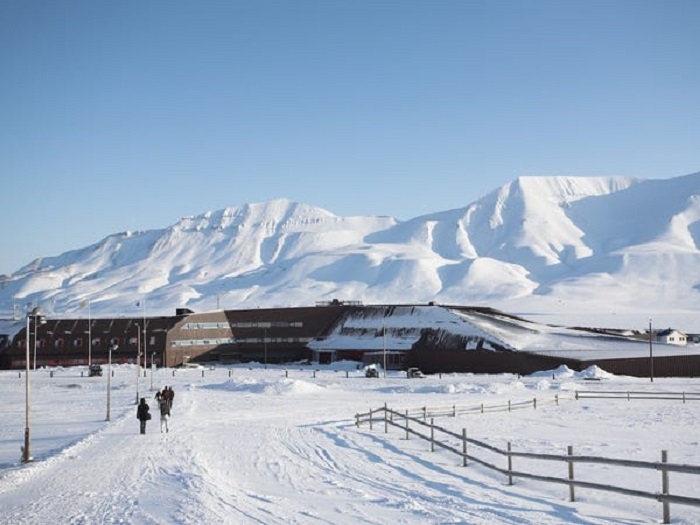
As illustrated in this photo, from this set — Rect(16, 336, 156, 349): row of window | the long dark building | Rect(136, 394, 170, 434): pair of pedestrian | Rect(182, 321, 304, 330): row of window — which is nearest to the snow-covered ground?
Rect(136, 394, 170, 434): pair of pedestrian

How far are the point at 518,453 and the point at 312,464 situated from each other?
244 inches

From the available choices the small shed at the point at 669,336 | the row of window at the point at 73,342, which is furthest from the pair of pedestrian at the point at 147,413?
the small shed at the point at 669,336

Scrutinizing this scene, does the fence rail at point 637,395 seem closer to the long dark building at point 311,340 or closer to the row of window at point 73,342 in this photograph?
the long dark building at point 311,340

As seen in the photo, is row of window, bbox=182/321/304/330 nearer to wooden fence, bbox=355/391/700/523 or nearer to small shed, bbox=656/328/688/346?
small shed, bbox=656/328/688/346

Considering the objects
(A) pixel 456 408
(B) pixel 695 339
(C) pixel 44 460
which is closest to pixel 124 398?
(A) pixel 456 408

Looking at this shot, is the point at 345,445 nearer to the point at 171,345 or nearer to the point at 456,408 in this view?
the point at 456,408

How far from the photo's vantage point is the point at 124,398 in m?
53.2

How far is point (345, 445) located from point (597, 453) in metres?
8.70

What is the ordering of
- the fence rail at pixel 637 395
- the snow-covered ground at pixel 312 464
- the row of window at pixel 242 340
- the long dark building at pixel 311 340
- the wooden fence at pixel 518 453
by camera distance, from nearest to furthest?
the wooden fence at pixel 518 453
the snow-covered ground at pixel 312 464
the fence rail at pixel 637 395
the long dark building at pixel 311 340
the row of window at pixel 242 340

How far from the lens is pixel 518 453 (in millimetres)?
19469

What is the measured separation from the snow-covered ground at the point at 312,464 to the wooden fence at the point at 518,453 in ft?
1.35

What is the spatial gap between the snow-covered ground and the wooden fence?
41 centimetres

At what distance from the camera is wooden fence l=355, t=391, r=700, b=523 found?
14141 millimetres

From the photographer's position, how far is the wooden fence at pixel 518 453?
14141mm
